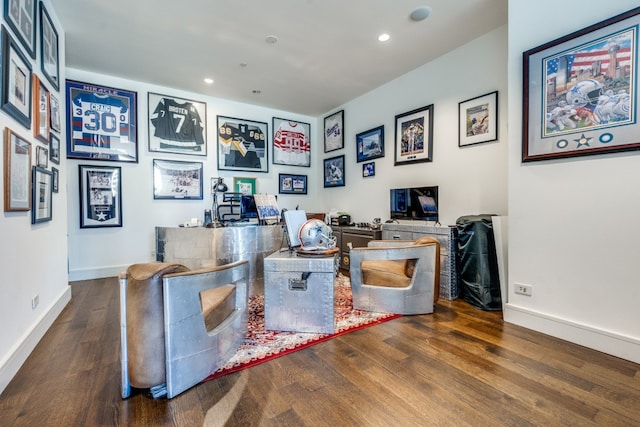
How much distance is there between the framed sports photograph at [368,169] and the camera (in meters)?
4.97

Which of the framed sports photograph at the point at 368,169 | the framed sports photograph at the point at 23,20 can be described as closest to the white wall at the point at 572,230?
the framed sports photograph at the point at 368,169

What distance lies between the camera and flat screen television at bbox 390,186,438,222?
3907 millimetres

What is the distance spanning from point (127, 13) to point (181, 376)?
11.5ft

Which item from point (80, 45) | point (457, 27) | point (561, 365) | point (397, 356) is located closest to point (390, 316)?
point (397, 356)

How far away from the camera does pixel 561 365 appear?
1960mm

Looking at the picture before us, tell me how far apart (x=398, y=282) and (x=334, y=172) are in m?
3.39

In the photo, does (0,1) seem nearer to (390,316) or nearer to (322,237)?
(322,237)

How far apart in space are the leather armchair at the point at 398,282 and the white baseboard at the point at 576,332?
2.45 ft

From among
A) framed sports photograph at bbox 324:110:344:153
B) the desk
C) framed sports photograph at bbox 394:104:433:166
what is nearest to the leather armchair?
the desk

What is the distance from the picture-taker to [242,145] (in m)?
5.45

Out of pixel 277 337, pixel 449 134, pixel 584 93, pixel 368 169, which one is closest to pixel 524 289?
pixel 584 93

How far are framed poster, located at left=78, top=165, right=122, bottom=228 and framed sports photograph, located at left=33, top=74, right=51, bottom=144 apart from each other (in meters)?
1.71

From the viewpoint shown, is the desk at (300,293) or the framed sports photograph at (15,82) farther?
the desk at (300,293)

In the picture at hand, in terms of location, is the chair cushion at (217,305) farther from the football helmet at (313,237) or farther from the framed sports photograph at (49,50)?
the framed sports photograph at (49,50)
